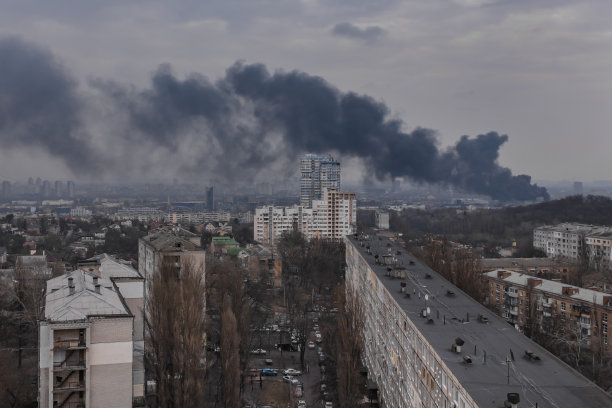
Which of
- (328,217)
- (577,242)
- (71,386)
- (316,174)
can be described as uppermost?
(316,174)

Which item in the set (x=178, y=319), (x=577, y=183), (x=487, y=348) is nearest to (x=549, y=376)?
(x=487, y=348)

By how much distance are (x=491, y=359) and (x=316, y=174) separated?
50.7m

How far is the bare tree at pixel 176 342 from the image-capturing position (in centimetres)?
831

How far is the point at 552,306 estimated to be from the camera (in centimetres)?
1593

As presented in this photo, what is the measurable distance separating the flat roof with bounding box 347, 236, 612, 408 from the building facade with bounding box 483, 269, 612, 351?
244 inches

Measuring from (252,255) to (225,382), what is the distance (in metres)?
17.7

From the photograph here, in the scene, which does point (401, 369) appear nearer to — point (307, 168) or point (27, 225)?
point (27, 225)

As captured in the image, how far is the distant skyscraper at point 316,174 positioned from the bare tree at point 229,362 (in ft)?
147

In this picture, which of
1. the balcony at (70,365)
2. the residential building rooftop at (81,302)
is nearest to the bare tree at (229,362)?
the residential building rooftop at (81,302)

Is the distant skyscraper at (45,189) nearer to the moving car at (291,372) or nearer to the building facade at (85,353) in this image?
the moving car at (291,372)

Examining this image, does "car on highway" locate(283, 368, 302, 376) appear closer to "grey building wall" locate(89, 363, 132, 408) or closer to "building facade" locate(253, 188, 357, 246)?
"grey building wall" locate(89, 363, 132, 408)

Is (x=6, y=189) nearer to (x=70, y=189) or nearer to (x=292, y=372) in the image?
(x=70, y=189)

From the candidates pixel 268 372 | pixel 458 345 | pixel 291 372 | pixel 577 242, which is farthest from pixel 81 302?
pixel 577 242

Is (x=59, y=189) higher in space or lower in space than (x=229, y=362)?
higher
